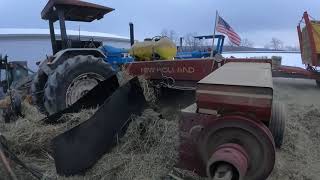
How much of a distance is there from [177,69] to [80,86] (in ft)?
4.87

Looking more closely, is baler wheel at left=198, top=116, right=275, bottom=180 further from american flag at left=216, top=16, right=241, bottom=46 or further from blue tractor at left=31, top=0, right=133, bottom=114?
american flag at left=216, top=16, right=241, bottom=46

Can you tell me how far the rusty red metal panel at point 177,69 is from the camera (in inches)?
224

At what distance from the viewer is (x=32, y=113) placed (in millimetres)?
5285

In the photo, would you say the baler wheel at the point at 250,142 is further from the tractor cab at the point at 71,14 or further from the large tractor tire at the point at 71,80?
the tractor cab at the point at 71,14

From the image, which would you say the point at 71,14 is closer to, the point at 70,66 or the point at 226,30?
the point at 70,66

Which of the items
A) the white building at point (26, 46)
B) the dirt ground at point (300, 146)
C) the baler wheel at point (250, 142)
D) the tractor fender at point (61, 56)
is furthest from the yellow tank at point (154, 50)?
the white building at point (26, 46)

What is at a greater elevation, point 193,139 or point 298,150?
point 193,139

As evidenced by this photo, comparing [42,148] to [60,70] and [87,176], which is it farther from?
[60,70]

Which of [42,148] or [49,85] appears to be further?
[49,85]

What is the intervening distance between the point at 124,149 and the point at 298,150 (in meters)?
2.21

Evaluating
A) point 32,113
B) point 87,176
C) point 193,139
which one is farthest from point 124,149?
point 32,113

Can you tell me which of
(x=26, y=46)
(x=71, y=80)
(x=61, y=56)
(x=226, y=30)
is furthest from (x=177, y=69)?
(x=26, y=46)

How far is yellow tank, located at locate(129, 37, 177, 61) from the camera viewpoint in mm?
6824

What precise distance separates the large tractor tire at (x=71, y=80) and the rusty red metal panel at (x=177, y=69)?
0.60 m
